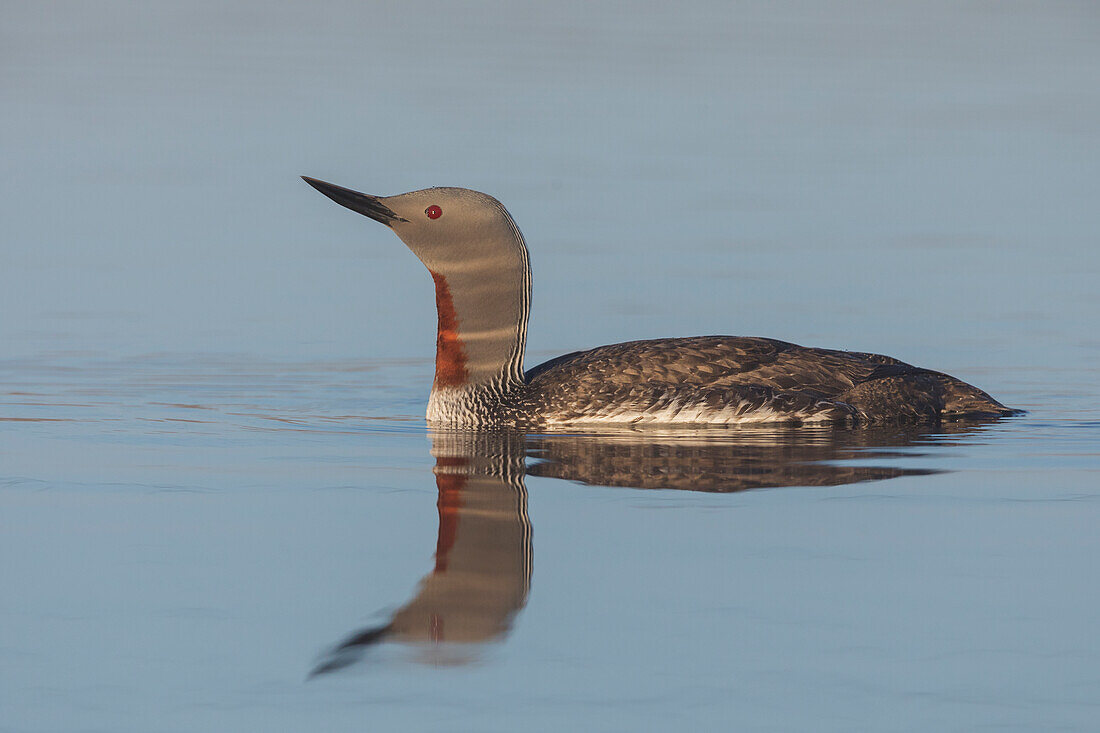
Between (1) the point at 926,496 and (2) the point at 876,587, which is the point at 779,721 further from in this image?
(1) the point at 926,496

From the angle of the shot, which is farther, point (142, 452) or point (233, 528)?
point (142, 452)

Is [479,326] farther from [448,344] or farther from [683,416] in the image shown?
[683,416]

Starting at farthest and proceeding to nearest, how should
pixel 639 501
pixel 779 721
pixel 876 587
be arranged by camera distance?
pixel 639 501 < pixel 876 587 < pixel 779 721

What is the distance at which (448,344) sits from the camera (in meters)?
8.19

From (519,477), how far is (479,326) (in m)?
2.00

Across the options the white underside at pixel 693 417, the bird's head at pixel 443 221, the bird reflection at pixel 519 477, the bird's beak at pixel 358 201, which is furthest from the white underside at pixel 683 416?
the bird's beak at pixel 358 201

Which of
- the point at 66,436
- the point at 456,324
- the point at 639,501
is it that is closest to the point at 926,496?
the point at 639,501

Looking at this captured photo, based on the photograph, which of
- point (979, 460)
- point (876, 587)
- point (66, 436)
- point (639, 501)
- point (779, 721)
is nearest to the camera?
point (779, 721)

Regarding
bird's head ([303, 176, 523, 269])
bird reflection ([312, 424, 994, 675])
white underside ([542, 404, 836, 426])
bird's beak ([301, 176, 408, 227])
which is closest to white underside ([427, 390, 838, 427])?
white underside ([542, 404, 836, 426])

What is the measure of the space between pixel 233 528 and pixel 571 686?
1.92m

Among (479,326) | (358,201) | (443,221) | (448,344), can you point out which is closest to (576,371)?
(479,326)

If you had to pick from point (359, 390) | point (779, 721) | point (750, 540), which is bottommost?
point (779, 721)

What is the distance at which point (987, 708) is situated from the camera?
355cm

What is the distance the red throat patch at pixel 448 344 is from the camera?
8117 millimetres
